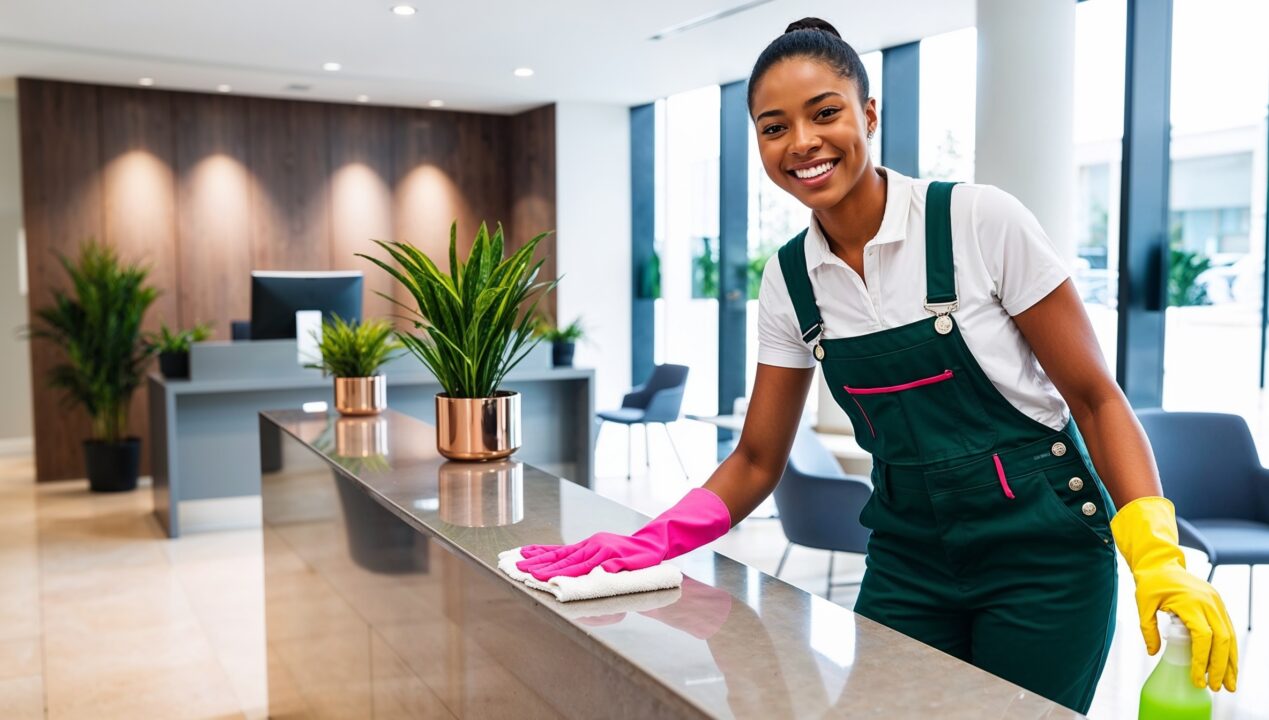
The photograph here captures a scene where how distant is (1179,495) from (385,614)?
10.7ft

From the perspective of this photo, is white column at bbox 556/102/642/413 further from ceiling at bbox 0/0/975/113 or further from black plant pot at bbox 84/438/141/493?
black plant pot at bbox 84/438/141/493

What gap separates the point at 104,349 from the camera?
7.16 meters

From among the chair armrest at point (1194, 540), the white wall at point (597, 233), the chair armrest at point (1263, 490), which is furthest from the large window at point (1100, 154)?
the white wall at point (597, 233)

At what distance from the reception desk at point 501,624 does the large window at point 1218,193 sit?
407 centimetres

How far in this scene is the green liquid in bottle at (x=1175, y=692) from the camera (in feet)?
3.10

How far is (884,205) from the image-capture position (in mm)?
1571

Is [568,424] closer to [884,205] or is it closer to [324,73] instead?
[324,73]

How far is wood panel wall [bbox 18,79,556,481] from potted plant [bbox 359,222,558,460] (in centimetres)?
653

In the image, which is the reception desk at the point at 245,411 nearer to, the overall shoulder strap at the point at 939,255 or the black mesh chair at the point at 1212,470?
the black mesh chair at the point at 1212,470

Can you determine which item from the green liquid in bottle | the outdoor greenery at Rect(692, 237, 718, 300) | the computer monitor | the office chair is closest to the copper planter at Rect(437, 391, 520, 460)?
the green liquid in bottle

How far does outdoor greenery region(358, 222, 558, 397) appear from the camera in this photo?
2.17 m

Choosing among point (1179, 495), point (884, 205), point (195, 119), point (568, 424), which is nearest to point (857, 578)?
point (1179, 495)

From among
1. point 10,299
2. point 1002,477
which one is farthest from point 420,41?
point 1002,477

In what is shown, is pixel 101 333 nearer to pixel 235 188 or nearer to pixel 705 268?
pixel 235 188
